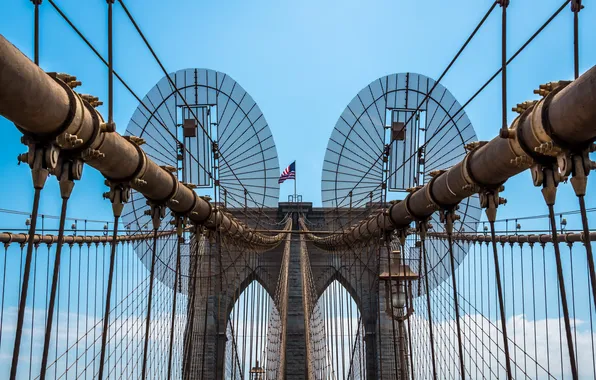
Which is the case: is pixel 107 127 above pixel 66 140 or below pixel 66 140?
above

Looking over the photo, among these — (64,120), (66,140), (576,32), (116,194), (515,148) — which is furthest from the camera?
(116,194)

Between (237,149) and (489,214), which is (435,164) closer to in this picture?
(237,149)

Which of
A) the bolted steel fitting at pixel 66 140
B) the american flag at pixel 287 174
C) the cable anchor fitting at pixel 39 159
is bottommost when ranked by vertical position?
the cable anchor fitting at pixel 39 159

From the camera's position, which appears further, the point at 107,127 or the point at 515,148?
the point at 107,127

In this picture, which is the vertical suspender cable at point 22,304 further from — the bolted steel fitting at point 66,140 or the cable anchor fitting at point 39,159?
the bolted steel fitting at point 66,140

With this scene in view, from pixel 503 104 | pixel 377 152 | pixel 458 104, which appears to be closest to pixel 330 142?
pixel 377 152

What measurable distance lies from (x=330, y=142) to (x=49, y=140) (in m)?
21.9

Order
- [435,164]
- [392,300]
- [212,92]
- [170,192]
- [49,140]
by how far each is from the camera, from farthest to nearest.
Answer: [212,92] < [435,164] < [392,300] < [170,192] < [49,140]

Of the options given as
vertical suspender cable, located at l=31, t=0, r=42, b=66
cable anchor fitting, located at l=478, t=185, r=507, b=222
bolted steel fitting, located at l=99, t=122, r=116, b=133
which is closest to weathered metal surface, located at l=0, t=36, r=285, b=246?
bolted steel fitting, located at l=99, t=122, r=116, b=133

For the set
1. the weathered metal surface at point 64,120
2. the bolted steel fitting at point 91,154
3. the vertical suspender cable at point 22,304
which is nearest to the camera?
the weathered metal surface at point 64,120

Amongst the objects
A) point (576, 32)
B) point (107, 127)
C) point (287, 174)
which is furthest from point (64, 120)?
point (287, 174)

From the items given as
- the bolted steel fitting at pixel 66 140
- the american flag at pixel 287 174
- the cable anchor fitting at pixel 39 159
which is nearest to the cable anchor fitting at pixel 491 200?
the bolted steel fitting at pixel 66 140

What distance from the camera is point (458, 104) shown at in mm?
23703

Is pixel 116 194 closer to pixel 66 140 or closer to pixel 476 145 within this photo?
pixel 66 140
